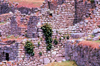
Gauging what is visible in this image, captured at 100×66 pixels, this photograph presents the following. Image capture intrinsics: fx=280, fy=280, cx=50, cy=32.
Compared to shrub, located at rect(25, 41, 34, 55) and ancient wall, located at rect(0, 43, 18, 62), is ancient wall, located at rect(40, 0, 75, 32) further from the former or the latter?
ancient wall, located at rect(0, 43, 18, 62)

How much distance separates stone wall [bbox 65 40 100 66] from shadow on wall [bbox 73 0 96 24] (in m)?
5.56

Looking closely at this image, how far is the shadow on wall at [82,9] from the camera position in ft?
83.4

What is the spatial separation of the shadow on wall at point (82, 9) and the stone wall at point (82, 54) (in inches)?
219

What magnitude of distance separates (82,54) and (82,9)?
30.7 feet

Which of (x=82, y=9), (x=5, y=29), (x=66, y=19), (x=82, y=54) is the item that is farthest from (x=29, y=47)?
(x=5, y=29)

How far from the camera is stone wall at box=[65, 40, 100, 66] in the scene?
645 inches

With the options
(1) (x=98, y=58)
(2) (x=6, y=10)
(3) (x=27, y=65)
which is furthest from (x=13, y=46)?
(2) (x=6, y=10)

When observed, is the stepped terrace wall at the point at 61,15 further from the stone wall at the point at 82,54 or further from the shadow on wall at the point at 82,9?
the stone wall at the point at 82,54

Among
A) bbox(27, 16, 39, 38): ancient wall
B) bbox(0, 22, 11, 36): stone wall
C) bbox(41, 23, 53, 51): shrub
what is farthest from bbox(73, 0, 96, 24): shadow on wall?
bbox(0, 22, 11, 36): stone wall

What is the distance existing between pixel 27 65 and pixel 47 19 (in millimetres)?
4677

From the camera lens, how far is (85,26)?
2408 centimetres

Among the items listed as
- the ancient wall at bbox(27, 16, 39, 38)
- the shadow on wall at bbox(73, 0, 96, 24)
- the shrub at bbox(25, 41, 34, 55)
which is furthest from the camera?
the ancient wall at bbox(27, 16, 39, 38)

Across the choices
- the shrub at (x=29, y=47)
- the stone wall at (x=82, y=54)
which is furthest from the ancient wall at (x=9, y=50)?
the stone wall at (x=82, y=54)

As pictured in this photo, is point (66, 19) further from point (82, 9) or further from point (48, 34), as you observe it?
point (48, 34)
